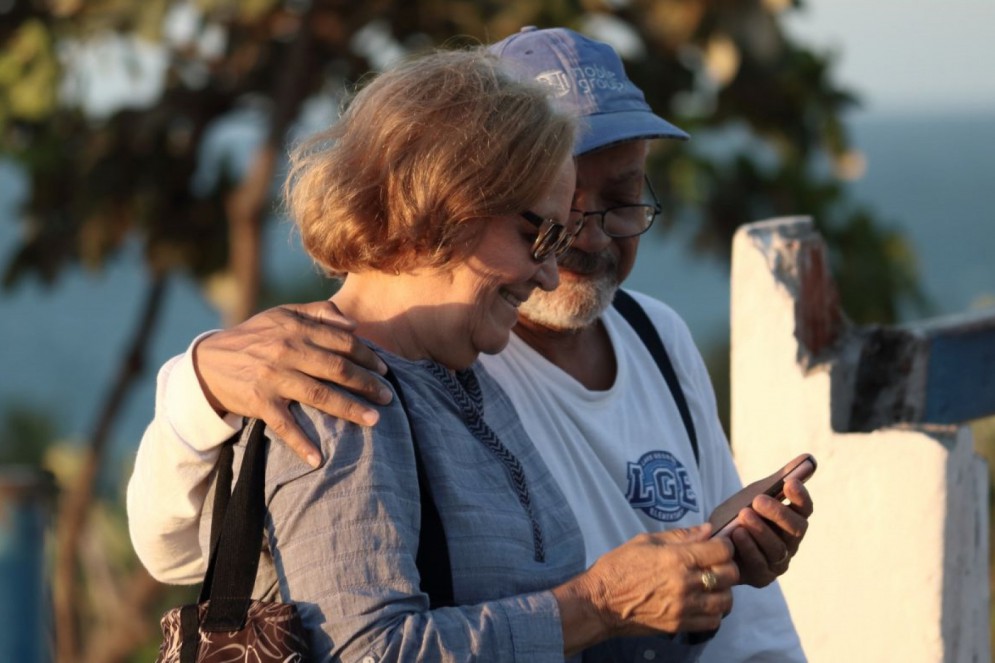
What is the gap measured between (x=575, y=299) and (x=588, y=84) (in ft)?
1.21

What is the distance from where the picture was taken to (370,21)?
33.9 feet

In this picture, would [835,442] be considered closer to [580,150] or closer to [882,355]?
[882,355]

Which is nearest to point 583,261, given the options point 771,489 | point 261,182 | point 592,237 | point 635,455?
point 592,237

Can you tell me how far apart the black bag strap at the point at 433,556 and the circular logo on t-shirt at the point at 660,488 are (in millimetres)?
633

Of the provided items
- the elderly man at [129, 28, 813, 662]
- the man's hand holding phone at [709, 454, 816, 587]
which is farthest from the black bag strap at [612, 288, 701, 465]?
the man's hand holding phone at [709, 454, 816, 587]

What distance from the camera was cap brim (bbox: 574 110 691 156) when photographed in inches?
97.7

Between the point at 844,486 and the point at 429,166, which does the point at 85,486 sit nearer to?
the point at 844,486

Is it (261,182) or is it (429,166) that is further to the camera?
(261,182)

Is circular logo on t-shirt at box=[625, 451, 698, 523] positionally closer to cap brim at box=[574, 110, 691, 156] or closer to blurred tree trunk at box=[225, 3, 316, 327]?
cap brim at box=[574, 110, 691, 156]

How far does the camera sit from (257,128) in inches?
425

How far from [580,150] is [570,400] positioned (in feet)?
1.33

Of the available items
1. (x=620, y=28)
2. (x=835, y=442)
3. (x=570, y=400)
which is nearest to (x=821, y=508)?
(x=835, y=442)

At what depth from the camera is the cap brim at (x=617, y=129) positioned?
8.14 feet

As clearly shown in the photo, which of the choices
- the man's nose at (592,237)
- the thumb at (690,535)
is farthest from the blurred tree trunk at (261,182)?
the thumb at (690,535)
